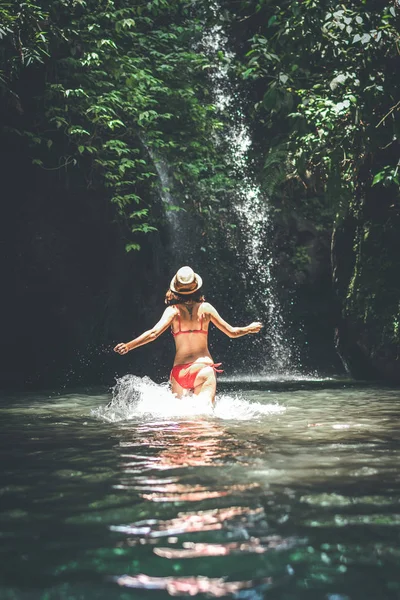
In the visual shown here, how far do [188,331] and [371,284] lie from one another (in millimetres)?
6526

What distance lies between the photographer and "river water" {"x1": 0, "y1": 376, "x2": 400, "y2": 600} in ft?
8.36

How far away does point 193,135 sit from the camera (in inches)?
690

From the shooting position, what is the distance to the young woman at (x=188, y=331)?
26.7 feet

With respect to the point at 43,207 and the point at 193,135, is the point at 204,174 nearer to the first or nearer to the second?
the point at 193,135

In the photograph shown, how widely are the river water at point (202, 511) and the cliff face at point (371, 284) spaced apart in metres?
7.12

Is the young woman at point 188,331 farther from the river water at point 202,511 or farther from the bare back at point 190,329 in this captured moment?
the river water at point 202,511

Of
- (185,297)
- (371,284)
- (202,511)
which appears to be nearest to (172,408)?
(185,297)

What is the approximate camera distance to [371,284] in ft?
45.0

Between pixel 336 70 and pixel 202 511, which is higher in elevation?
pixel 336 70

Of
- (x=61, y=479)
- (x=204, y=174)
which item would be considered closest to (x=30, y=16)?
(x=204, y=174)

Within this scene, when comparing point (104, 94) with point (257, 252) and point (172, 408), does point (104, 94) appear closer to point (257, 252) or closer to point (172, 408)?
point (257, 252)

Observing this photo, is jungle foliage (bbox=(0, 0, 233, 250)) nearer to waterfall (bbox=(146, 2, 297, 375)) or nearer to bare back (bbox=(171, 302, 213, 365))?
waterfall (bbox=(146, 2, 297, 375))

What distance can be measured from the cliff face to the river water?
7123 mm

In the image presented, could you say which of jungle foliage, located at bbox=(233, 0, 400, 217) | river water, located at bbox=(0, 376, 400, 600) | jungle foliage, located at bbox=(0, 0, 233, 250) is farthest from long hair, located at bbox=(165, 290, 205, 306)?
jungle foliage, located at bbox=(0, 0, 233, 250)
